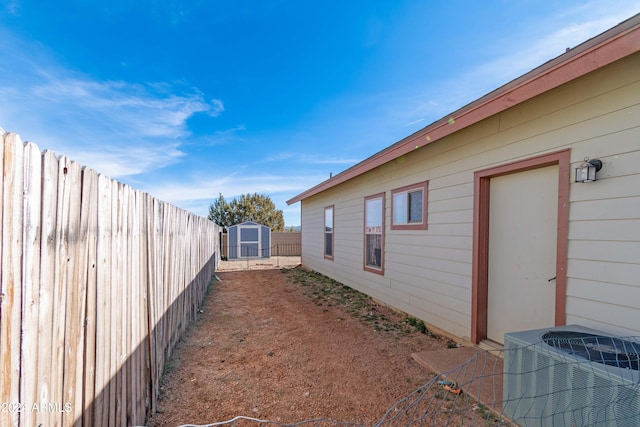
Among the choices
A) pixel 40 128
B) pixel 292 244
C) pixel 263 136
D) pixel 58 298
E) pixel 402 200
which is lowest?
pixel 292 244

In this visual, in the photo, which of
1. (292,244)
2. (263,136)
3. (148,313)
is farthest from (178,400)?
(292,244)

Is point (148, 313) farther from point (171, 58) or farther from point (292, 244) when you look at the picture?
point (292, 244)

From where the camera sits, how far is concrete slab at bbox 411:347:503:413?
8.14 ft

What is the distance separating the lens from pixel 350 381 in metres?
2.88

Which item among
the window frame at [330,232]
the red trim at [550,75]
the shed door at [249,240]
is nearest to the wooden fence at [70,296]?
the red trim at [550,75]

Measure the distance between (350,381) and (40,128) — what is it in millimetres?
5862

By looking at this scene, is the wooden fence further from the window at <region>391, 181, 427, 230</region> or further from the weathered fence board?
the window at <region>391, 181, 427, 230</region>

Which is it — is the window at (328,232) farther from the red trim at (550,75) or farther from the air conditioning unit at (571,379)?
the air conditioning unit at (571,379)

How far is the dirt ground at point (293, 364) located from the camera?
95.7 inches

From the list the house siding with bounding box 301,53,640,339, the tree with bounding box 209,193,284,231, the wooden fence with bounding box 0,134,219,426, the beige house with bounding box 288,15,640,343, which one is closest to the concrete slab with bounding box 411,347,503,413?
the beige house with bounding box 288,15,640,343

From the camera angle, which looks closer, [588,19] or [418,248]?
[588,19]

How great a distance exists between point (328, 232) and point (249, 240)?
816cm

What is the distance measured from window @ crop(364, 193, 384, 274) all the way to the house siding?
0.24m

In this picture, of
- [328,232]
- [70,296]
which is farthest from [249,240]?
[70,296]
